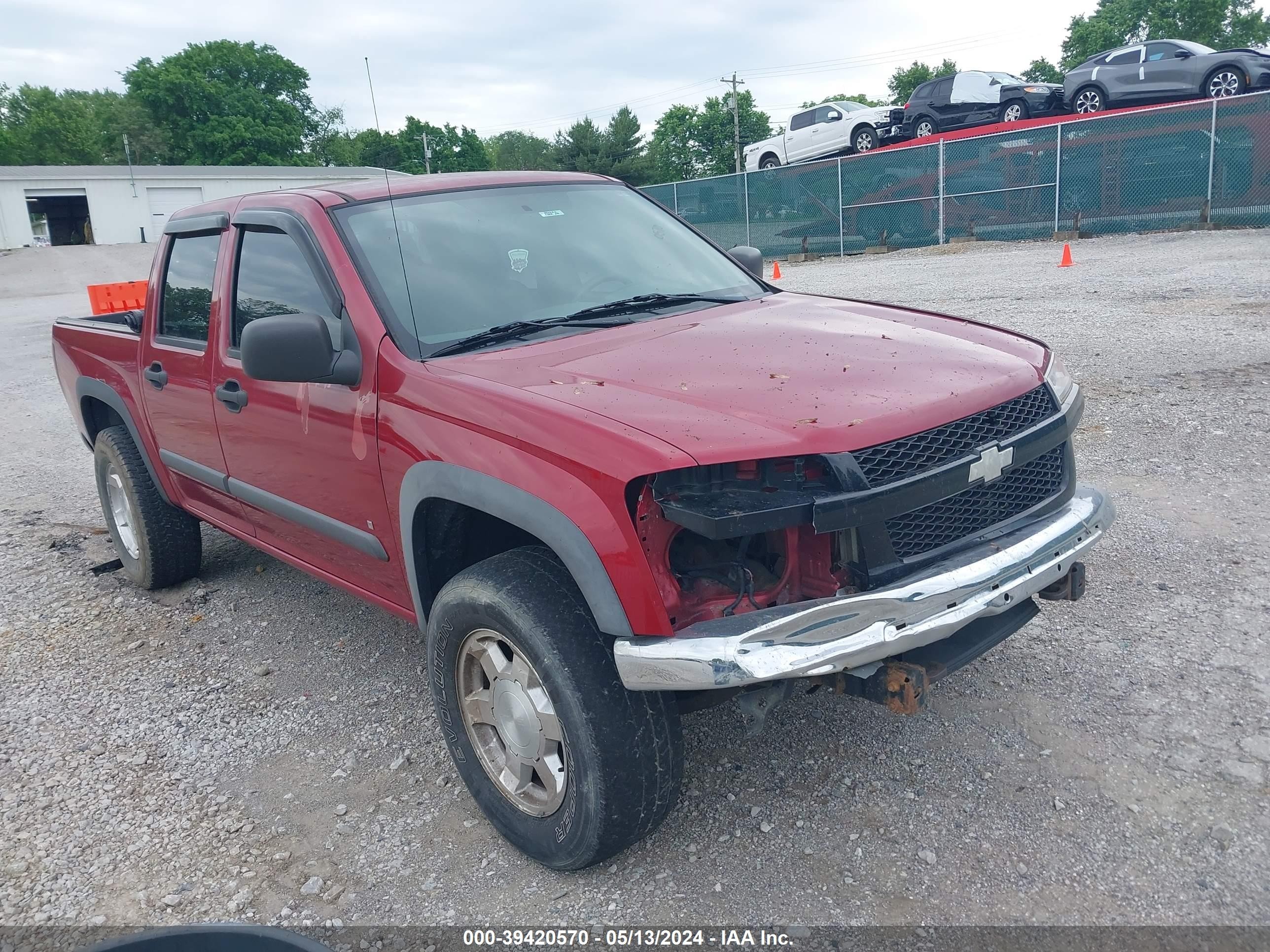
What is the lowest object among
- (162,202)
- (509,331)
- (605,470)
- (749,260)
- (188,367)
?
(605,470)

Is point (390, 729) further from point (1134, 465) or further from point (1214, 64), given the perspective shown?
point (1214, 64)

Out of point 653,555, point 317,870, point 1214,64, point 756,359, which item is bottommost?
point 317,870

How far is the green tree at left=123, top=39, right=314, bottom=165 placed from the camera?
70.8m

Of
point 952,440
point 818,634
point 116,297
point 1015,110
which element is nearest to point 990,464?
point 952,440

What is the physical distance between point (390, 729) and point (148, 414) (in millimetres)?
2187

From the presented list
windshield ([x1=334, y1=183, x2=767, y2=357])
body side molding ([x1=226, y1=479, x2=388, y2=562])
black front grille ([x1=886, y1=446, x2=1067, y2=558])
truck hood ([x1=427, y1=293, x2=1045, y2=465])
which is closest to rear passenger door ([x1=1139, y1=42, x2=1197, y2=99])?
windshield ([x1=334, y1=183, x2=767, y2=357])

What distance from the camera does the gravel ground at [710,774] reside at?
2639mm

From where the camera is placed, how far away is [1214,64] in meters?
18.4

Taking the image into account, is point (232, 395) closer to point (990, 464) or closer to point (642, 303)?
point (642, 303)

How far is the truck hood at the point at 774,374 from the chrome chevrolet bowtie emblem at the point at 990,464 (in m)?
0.13

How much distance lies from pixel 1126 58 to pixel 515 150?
10592cm

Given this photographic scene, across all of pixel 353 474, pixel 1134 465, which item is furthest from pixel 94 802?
pixel 1134 465

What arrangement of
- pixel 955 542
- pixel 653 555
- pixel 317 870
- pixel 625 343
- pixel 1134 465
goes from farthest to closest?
pixel 1134 465 < pixel 625 343 < pixel 317 870 < pixel 955 542 < pixel 653 555

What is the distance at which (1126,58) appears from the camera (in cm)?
1975
